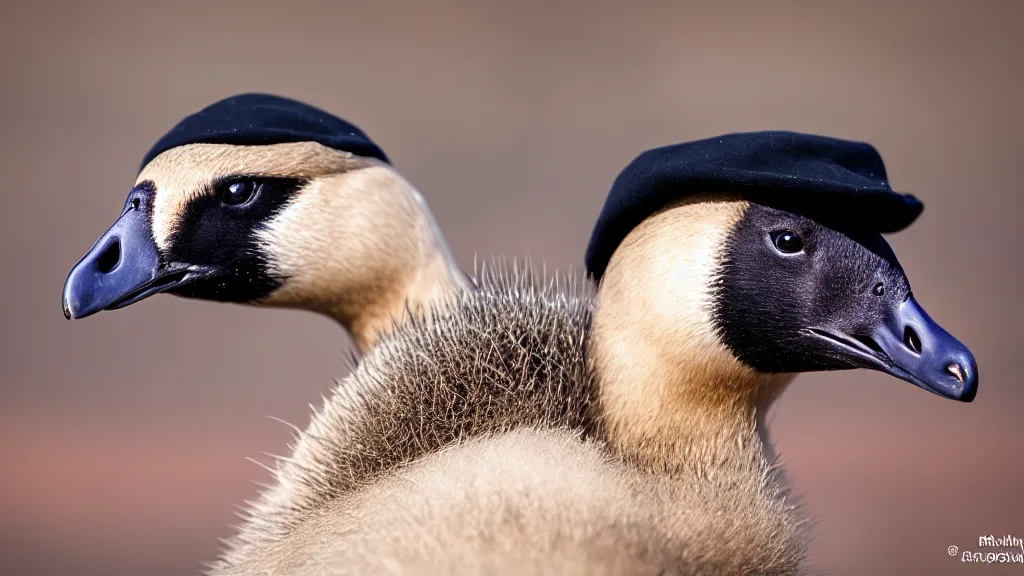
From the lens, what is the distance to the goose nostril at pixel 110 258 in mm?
1779

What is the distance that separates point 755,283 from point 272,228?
95 centimetres

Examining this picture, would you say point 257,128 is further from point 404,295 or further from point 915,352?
point 915,352

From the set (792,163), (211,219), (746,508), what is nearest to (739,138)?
(792,163)

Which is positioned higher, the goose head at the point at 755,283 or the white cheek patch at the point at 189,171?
the white cheek patch at the point at 189,171

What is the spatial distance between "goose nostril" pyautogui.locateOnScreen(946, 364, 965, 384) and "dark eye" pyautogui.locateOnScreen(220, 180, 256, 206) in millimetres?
1237

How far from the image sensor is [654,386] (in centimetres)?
143

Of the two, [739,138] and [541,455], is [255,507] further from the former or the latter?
[739,138]

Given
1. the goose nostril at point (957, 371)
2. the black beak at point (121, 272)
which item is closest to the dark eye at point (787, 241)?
the goose nostril at point (957, 371)

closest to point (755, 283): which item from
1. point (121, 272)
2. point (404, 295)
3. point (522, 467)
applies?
point (522, 467)

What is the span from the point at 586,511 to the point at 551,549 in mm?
65

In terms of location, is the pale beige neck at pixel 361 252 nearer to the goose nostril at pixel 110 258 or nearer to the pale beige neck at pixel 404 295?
the pale beige neck at pixel 404 295

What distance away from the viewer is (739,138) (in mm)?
1432

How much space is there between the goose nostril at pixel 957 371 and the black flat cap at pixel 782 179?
212mm

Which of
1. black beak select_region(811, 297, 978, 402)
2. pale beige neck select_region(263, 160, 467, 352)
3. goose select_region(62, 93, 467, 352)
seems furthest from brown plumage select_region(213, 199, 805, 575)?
pale beige neck select_region(263, 160, 467, 352)
